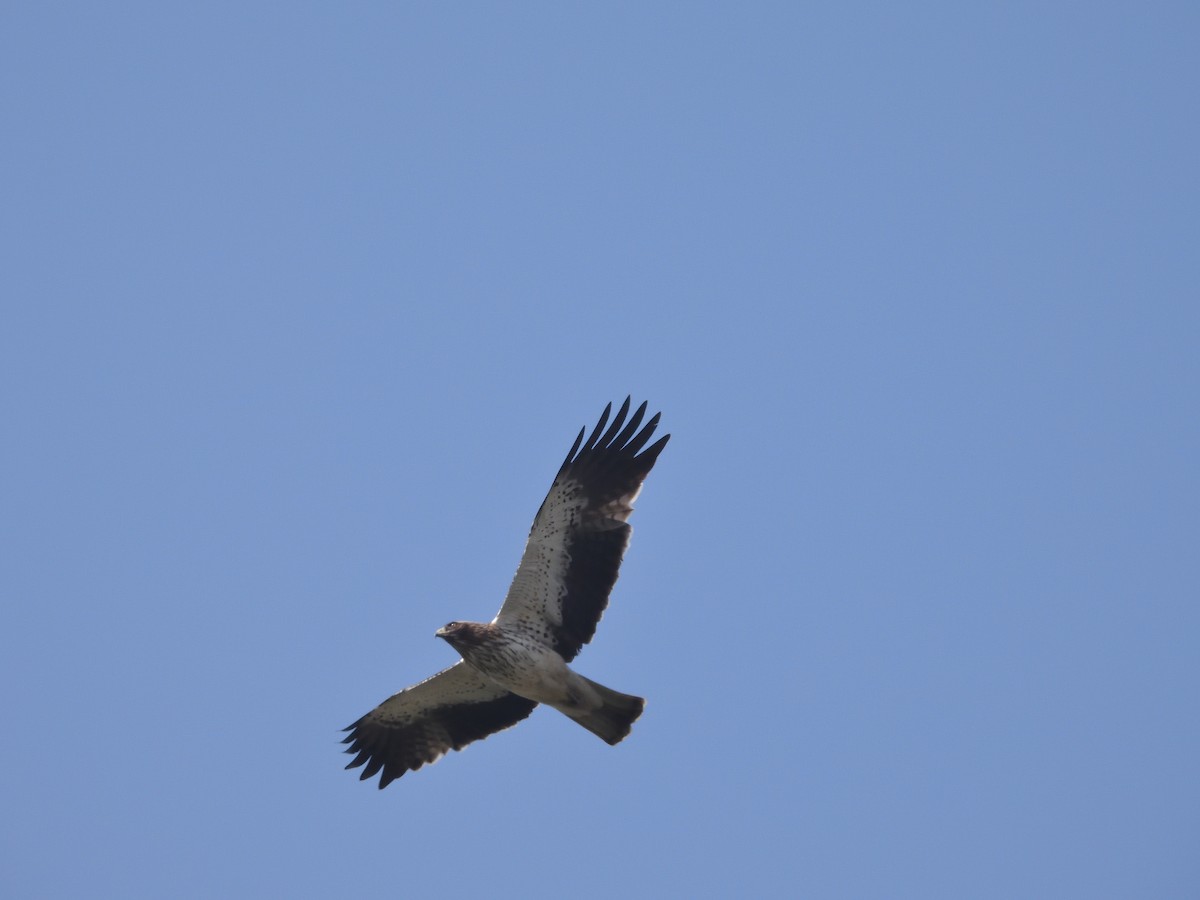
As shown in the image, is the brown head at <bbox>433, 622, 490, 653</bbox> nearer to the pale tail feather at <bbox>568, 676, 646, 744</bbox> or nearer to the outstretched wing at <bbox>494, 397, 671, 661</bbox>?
the outstretched wing at <bbox>494, 397, 671, 661</bbox>

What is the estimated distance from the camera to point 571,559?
11.8 m

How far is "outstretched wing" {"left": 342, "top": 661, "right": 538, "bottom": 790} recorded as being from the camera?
12703 mm

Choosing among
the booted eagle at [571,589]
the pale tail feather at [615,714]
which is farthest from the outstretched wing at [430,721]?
the pale tail feather at [615,714]

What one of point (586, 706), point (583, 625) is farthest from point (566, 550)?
point (586, 706)

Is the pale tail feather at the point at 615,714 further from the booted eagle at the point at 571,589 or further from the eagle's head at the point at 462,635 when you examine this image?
the eagle's head at the point at 462,635

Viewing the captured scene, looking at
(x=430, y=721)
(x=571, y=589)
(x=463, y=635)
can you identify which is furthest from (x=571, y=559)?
(x=430, y=721)

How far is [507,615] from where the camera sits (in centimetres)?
1192

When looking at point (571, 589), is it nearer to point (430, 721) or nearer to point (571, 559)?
point (571, 559)

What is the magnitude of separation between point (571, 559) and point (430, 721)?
252 centimetres

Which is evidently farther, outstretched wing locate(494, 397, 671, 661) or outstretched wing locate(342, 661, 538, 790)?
outstretched wing locate(342, 661, 538, 790)

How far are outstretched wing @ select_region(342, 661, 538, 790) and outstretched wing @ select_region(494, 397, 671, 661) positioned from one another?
1073mm

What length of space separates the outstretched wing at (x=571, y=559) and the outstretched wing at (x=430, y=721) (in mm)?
1073

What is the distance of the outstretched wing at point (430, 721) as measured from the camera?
1270cm

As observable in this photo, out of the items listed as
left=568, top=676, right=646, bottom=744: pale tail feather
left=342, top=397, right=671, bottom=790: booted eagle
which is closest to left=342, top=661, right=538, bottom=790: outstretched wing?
left=342, top=397, right=671, bottom=790: booted eagle
